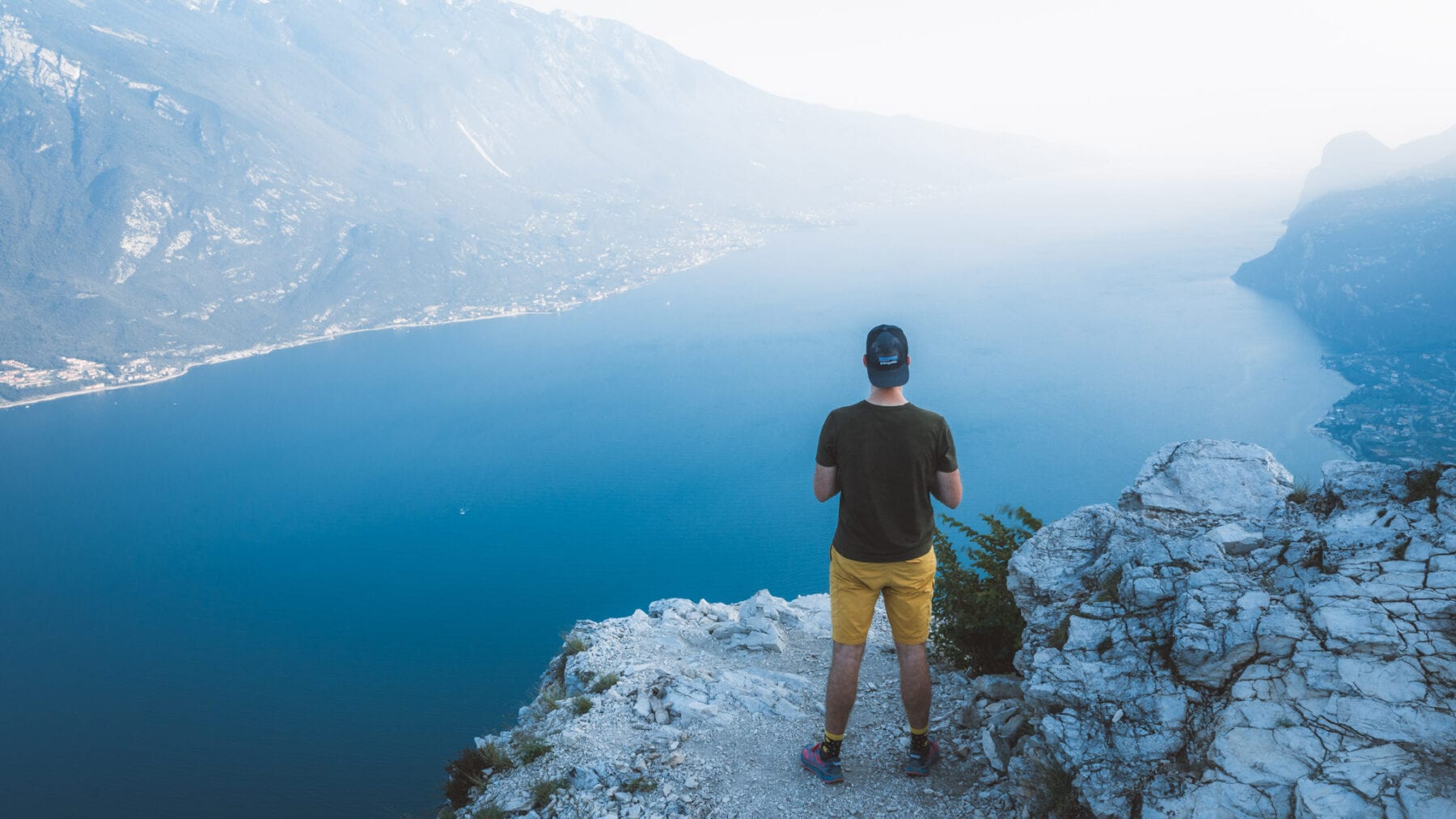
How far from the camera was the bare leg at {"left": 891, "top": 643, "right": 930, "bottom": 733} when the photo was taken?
4129mm

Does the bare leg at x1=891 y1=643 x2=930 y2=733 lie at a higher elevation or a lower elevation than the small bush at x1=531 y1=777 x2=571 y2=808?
higher

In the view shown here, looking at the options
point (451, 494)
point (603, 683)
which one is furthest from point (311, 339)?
point (603, 683)

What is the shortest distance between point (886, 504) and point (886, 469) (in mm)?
189

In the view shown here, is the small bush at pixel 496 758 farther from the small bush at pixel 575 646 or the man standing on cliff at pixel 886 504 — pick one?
the man standing on cliff at pixel 886 504

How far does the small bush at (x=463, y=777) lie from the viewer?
600cm

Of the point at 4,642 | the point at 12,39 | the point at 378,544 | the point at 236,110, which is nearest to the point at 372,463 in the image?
the point at 378,544

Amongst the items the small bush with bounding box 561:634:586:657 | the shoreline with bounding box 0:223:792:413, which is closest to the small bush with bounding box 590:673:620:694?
the small bush with bounding box 561:634:586:657

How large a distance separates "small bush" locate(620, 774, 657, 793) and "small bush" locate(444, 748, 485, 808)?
161cm

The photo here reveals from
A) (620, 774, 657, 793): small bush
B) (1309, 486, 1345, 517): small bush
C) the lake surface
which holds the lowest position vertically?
the lake surface

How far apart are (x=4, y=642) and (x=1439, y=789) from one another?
56530 mm

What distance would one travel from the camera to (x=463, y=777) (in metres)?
A: 6.20

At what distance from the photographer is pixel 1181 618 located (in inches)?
142

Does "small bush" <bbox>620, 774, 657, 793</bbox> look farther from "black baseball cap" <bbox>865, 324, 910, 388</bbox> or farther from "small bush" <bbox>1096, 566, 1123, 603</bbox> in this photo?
"black baseball cap" <bbox>865, 324, 910, 388</bbox>

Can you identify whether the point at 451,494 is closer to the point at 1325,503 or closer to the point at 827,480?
the point at 827,480
